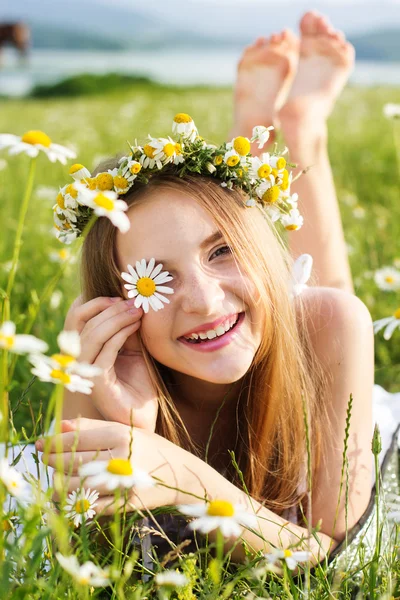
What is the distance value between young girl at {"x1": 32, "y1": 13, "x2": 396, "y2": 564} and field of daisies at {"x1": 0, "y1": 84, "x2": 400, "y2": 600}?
0.11m

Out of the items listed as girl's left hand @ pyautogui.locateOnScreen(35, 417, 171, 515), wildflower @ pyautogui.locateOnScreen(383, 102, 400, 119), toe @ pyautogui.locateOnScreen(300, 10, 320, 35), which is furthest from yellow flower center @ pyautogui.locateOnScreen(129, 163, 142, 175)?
toe @ pyautogui.locateOnScreen(300, 10, 320, 35)

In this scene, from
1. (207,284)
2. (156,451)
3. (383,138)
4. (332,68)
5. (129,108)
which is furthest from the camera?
(129,108)

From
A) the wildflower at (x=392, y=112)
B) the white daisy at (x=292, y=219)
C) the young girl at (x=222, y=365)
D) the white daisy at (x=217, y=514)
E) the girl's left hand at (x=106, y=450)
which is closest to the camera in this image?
the white daisy at (x=217, y=514)

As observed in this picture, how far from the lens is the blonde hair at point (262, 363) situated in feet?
5.44

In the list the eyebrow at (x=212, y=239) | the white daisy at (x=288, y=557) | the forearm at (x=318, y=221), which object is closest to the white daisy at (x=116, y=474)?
the white daisy at (x=288, y=557)

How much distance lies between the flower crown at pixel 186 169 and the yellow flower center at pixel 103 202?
1.95ft

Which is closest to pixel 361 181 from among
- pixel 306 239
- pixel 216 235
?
pixel 306 239

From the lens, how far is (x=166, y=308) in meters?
1.55

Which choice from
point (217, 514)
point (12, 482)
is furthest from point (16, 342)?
point (217, 514)

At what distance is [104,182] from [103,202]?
25.5 inches

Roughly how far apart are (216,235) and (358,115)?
20.5ft

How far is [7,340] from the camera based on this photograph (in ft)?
2.80

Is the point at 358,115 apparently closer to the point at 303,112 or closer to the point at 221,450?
the point at 303,112

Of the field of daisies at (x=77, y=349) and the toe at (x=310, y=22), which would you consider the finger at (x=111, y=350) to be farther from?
the toe at (x=310, y=22)
